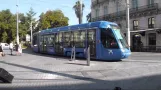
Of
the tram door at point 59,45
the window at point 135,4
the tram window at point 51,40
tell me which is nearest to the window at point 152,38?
the window at point 135,4

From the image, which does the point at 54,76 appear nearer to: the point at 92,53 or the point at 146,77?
the point at 146,77

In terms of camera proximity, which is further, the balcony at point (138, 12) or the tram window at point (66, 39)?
the balcony at point (138, 12)

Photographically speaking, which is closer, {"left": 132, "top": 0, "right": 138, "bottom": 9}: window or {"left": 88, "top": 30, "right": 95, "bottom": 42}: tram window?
{"left": 88, "top": 30, "right": 95, "bottom": 42}: tram window

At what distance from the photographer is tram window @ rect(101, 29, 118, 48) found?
20.2 m

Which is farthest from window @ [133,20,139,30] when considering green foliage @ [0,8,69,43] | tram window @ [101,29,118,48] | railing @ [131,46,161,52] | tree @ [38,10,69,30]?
tree @ [38,10,69,30]

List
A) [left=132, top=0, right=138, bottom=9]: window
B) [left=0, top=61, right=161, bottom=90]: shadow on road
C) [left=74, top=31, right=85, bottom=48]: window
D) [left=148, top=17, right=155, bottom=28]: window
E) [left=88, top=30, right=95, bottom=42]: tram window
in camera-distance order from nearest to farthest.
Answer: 1. [left=0, top=61, right=161, bottom=90]: shadow on road
2. [left=88, top=30, right=95, bottom=42]: tram window
3. [left=74, top=31, right=85, bottom=48]: window
4. [left=148, top=17, right=155, bottom=28]: window
5. [left=132, top=0, right=138, bottom=9]: window

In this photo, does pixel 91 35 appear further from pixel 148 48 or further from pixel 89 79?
pixel 148 48

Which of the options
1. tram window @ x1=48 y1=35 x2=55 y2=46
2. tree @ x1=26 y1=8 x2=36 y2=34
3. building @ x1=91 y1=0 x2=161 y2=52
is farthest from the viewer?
tree @ x1=26 y1=8 x2=36 y2=34

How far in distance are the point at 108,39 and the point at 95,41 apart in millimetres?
1107

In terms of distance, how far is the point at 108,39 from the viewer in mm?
20391

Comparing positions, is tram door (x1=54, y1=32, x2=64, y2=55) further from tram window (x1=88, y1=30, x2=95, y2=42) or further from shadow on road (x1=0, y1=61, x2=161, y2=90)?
shadow on road (x1=0, y1=61, x2=161, y2=90)

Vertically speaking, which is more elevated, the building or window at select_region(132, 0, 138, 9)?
window at select_region(132, 0, 138, 9)

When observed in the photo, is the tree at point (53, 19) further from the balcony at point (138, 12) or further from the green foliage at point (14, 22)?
the balcony at point (138, 12)

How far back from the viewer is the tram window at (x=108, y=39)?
20188 millimetres
